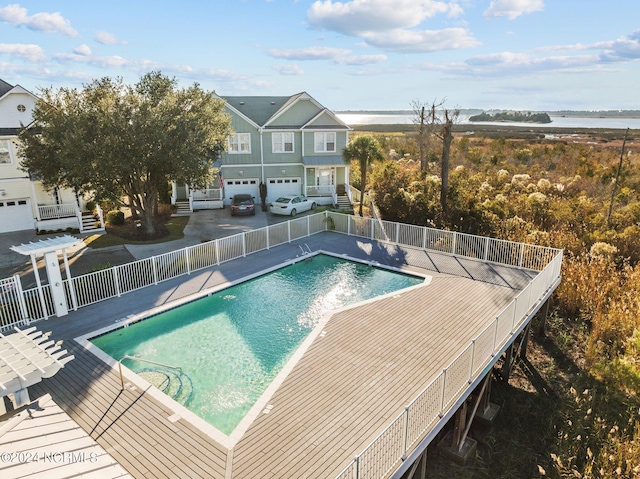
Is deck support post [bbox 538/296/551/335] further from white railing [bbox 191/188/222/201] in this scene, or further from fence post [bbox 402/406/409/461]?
white railing [bbox 191/188/222/201]

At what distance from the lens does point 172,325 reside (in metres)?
13.1

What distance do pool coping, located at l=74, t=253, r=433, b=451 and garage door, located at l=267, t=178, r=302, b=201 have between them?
14.3m

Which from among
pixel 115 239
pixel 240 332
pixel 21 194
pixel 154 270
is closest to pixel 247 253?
pixel 154 270

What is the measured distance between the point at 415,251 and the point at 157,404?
12.6 metres

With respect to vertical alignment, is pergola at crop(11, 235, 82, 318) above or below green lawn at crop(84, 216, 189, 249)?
above

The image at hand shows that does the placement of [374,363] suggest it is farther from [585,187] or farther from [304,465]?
[585,187]

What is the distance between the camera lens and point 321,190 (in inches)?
1198

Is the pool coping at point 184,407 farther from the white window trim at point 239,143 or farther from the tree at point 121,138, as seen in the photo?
the white window trim at point 239,143

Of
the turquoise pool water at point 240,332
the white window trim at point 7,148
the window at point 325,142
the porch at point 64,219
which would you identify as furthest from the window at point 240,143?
the turquoise pool water at point 240,332

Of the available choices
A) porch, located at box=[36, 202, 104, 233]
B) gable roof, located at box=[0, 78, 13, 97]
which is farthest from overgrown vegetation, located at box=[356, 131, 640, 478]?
gable roof, located at box=[0, 78, 13, 97]

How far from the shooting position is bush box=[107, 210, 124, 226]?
80.0 feet

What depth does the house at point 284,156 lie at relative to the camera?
29.7 metres

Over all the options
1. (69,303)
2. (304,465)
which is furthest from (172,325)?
(304,465)

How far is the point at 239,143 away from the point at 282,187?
13.7ft
